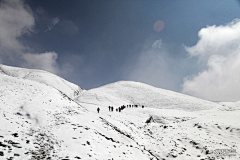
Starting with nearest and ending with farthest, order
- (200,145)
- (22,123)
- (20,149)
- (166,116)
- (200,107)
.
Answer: (20,149), (22,123), (200,145), (166,116), (200,107)

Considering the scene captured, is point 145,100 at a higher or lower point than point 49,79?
lower

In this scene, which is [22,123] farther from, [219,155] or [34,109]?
[219,155]

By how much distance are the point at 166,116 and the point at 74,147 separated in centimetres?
2702

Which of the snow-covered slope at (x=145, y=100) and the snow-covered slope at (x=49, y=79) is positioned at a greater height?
the snow-covered slope at (x=49, y=79)

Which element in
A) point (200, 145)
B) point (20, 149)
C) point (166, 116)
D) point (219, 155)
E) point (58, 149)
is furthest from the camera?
point (166, 116)

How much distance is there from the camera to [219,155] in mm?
12469

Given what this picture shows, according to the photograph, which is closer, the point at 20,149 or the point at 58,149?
the point at 20,149

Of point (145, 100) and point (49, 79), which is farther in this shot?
point (49, 79)

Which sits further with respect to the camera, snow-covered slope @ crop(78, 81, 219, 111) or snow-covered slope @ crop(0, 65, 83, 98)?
snow-covered slope @ crop(0, 65, 83, 98)

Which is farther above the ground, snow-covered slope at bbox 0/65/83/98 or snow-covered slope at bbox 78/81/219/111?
snow-covered slope at bbox 0/65/83/98

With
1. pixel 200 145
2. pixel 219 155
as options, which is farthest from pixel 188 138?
pixel 219 155

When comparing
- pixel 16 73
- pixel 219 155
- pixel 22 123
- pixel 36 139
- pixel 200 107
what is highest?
pixel 16 73

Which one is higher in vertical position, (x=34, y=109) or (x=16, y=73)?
(x=16, y=73)

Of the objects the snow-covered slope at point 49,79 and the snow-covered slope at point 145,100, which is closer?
the snow-covered slope at point 145,100
